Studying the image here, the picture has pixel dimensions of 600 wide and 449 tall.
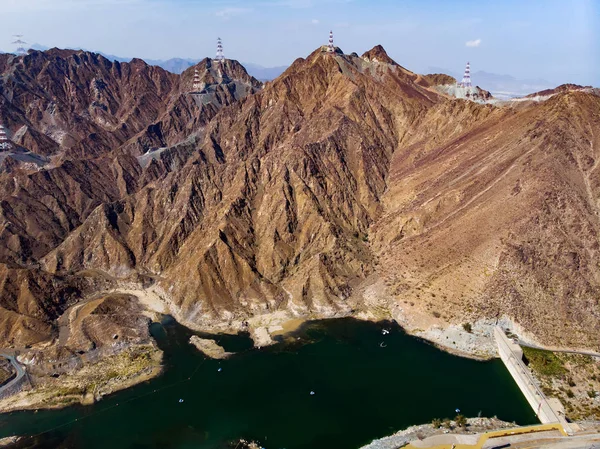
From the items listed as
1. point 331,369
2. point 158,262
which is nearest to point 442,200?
point 331,369

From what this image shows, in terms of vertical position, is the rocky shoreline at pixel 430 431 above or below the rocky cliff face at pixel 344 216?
below

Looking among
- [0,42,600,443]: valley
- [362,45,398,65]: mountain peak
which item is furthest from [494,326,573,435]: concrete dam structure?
[362,45,398,65]: mountain peak

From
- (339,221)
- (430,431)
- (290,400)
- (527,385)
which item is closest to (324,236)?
(339,221)

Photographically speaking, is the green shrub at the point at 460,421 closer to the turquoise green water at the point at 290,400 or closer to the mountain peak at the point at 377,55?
the turquoise green water at the point at 290,400

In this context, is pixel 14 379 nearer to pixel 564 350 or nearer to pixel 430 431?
pixel 430 431

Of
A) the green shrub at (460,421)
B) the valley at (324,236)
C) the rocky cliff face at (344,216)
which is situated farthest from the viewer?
the rocky cliff face at (344,216)

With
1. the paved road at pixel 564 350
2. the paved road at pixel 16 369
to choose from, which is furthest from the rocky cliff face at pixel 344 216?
the paved road at pixel 16 369
